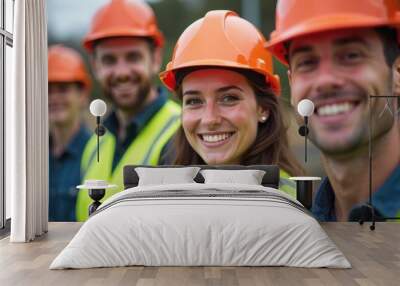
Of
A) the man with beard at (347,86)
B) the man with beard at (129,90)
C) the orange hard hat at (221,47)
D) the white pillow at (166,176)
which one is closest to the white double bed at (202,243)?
the white pillow at (166,176)

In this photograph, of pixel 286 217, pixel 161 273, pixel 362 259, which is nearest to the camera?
pixel 161 273

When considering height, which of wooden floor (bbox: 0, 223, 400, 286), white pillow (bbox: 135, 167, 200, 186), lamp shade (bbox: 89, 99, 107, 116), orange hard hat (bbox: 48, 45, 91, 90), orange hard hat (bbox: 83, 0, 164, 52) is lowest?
wooden floor (bbox: 0, 223, 400, 286)

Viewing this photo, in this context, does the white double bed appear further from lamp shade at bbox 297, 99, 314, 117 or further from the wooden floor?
lamp shade at bbox 297, 99, 314, 117

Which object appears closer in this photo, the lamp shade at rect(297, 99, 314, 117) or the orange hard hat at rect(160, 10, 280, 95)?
the lamp shade at rect(297, 99, 314, 117)

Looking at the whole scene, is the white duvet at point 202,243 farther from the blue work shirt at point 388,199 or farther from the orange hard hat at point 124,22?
the orange hard hat at point 124,22

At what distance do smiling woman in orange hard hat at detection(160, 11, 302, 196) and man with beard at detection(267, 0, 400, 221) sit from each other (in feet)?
1.11

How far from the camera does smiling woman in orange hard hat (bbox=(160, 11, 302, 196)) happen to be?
7.18 meters

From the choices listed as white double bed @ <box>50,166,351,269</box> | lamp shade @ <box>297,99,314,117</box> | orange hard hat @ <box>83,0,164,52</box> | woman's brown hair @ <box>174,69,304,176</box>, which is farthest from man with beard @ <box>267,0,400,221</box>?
white double bed @ <box>50,166,351,269</box>

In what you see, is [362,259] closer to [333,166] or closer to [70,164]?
[333,166]

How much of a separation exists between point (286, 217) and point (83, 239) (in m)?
1.57

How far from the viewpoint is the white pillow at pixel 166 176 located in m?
6.63

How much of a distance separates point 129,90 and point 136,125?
0.44 m

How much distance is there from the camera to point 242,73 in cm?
718

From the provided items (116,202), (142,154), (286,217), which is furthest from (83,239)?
(142,154)
